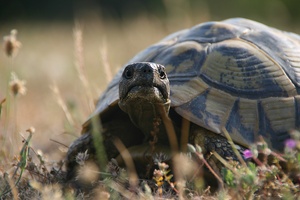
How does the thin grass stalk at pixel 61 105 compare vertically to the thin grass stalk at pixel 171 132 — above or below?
below

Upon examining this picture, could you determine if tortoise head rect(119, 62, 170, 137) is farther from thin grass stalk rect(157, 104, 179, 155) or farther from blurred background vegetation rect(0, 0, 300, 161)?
blurred background vegetation rect(0, 0, 300, 161)

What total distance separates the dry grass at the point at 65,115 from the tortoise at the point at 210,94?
0.24m

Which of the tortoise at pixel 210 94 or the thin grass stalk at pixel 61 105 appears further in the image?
the thin grass stalk at pixel 61 105

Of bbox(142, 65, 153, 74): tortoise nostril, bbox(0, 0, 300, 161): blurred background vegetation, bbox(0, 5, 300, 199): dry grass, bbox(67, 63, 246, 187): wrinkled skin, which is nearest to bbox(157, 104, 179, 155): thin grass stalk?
bbox(67, 63, 246, 187): wrinkled skin

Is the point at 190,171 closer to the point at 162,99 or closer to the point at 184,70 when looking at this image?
the point at 162,99

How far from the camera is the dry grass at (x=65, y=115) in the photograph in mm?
2873

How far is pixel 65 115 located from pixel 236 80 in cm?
168

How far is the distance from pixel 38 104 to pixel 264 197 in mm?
4916

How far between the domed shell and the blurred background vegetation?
3.34ft

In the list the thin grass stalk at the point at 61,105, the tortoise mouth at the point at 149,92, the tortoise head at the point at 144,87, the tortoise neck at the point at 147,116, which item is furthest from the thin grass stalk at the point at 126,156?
the thin grass stalk at the point at 61,105

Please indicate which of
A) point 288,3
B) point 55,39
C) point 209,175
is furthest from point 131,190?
point 288,3

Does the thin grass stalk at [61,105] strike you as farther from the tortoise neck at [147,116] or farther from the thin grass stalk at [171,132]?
the thin grass stalk at [171,132]

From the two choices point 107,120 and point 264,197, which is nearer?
point 264,197

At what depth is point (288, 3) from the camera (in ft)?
53.4
